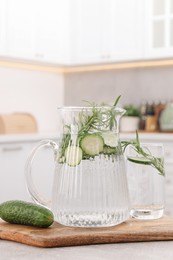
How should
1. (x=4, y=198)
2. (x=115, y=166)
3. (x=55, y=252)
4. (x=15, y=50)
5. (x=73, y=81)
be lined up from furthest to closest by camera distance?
(x=73, y=81)
(x=15, y=50)
(x=4, y=198)
(x=115, y=166)
(x=55, y=252)

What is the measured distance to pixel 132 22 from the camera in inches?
172

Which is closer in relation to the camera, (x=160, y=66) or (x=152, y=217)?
(x=152, y=217)

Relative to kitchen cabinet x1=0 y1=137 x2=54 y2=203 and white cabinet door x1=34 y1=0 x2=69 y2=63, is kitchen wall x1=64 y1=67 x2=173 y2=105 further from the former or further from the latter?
kitchen cabinet x1=0 y1=137 x2=54 y2=203

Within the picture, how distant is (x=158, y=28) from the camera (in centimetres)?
428

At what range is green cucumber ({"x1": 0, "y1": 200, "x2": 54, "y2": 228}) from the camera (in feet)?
3.73

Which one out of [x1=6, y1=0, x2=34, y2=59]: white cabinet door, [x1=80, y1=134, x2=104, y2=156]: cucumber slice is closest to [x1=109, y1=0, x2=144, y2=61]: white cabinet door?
[x1=6, y1=0, x2=34, y2=59]: white cabinet door

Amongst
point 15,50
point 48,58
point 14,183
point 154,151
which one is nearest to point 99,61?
point 48,58

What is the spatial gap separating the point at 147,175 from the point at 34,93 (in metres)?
3.64

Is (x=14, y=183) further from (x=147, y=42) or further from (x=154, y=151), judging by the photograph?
(x=154, y=151)

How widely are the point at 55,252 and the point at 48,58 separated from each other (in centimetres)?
364

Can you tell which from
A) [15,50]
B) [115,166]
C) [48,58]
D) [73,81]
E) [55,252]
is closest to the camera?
[55,252]

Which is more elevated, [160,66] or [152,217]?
[160,66]

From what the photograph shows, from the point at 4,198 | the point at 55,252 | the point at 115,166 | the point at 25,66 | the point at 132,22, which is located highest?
the point at 132,22

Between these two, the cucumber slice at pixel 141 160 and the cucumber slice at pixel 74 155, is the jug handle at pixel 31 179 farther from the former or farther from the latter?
the cucumber slice at pixel 141 160
